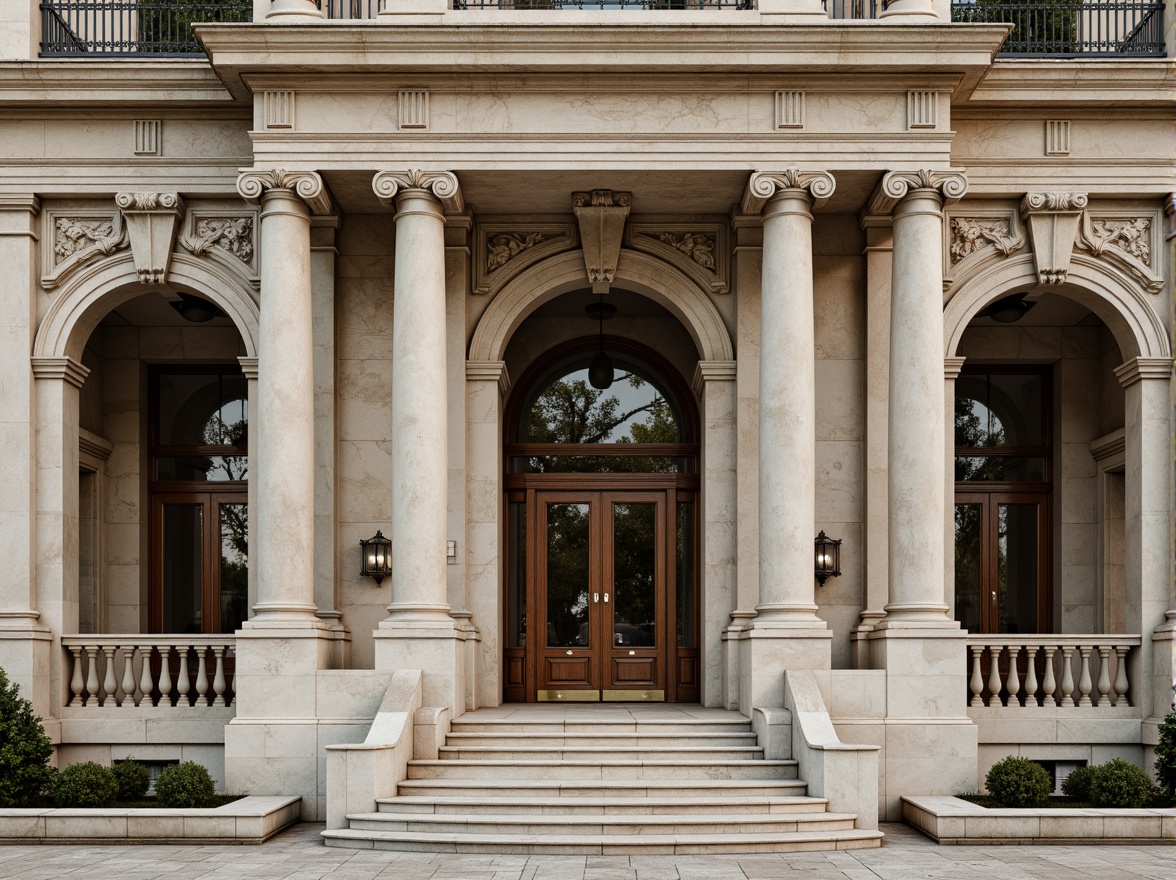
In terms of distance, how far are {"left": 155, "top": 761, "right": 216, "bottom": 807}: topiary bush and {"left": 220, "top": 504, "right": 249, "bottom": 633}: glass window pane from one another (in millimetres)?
7185

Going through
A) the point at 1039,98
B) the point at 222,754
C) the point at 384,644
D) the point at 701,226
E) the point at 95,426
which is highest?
the point at 1039,98

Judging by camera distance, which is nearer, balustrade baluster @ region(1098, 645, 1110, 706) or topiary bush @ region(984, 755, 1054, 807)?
topiary bush @ region(984, 755, 1054, 807)

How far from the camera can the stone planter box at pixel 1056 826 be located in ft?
50.6

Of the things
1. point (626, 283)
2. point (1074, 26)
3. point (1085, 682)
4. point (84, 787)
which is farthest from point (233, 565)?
point (1074, 26)

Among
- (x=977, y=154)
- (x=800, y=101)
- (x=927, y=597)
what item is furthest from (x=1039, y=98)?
(x=927, y=597)

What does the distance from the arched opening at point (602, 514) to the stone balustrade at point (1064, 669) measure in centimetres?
A: 479

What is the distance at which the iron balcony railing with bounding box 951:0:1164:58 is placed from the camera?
20.2 metres

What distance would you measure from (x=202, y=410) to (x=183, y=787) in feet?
31.5

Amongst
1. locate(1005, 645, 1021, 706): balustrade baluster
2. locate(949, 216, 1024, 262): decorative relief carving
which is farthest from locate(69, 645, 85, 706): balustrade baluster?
locate(949, 216, 1024, 262): decorative relief carving

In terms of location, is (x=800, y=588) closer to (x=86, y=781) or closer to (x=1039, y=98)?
(x=1039, y=98)

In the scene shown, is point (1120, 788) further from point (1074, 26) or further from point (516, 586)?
point (1074, 26)

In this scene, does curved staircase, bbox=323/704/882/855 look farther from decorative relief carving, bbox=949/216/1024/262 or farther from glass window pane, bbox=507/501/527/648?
decorative relief carving, bbox=949/216/1024/262

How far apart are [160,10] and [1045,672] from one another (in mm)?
15939

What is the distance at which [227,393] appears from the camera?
24.6m
